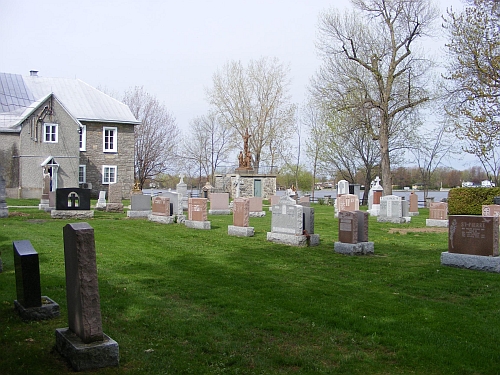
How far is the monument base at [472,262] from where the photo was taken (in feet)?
32.9

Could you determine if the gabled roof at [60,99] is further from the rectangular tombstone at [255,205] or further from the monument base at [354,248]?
the monument base at [354,248]

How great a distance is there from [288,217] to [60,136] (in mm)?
26530

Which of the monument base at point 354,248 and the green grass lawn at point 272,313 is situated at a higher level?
the monument base at point 354,248

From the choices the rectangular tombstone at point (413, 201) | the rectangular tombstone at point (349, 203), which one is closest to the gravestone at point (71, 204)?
the rectangular tombstone at point (349, 203)

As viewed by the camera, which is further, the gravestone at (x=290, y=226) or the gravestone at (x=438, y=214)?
the gravestone at (x=438, y=214)

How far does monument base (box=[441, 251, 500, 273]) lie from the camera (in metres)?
10.0

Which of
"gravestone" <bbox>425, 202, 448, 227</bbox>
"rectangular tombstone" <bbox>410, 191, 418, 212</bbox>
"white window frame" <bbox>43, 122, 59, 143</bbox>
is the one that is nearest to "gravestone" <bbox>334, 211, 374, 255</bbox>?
"gravestone" <bbox>425, 202, 448, 227</bbox>

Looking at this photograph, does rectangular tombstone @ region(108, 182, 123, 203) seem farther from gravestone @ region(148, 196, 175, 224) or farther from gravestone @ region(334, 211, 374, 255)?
gravestone @ region(334, 211, 374, 255)

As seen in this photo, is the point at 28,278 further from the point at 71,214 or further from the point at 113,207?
the point at 113,207

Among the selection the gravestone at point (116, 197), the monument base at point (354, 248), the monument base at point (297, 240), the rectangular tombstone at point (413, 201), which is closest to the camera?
the monument base at point (354, 248)

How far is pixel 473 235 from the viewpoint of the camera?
33.8 feet

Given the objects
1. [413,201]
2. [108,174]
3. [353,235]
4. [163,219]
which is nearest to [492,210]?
[413,201]

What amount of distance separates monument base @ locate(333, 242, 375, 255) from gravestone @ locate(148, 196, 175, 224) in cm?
827

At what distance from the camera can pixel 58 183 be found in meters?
35.7
